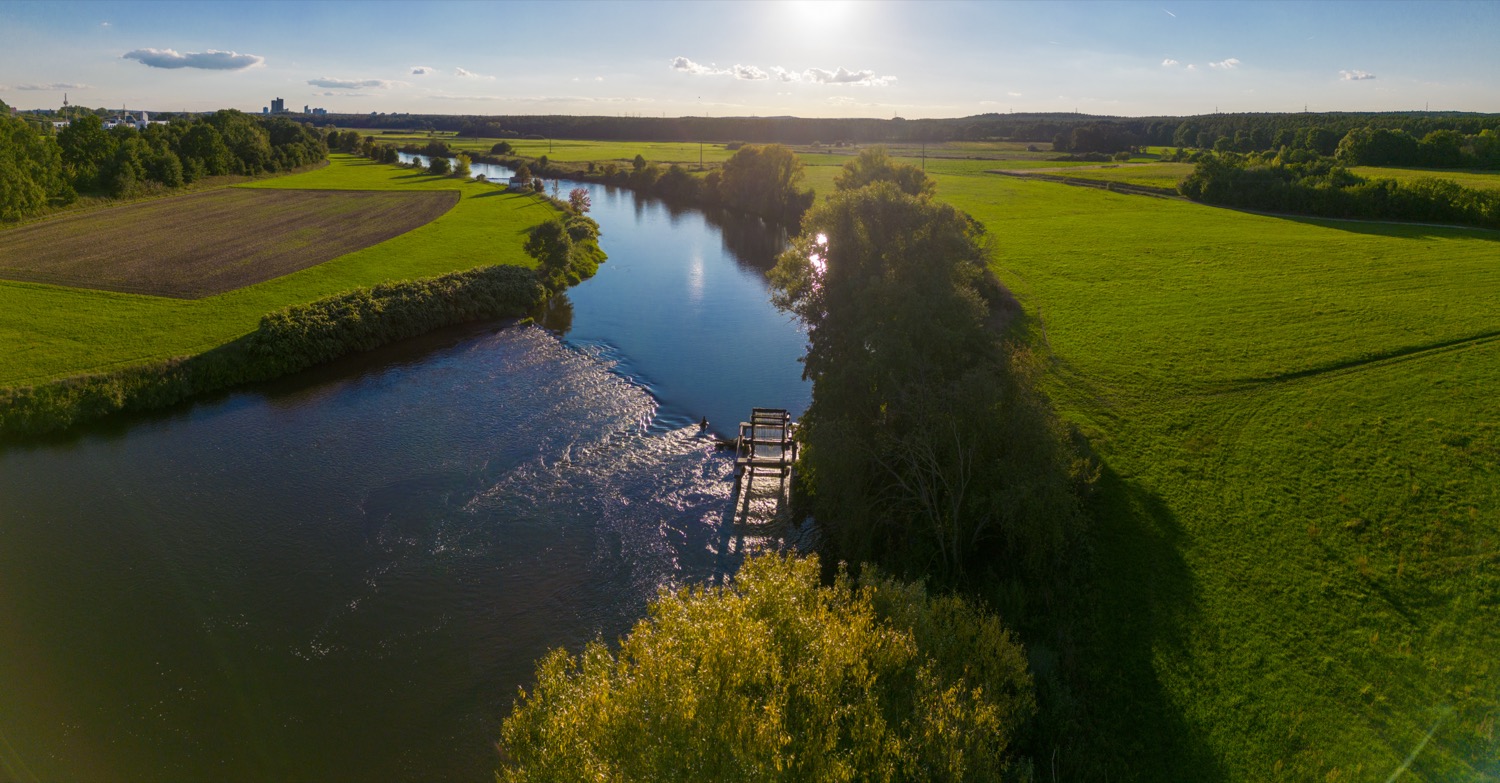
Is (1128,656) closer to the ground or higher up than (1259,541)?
→ closer to the ground

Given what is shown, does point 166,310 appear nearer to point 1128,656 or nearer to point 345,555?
point 345,555

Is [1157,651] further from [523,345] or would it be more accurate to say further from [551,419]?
[523,345]

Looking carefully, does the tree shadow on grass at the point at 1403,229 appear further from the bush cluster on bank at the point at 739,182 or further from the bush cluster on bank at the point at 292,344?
the bush cluster on bank at the point at 292,344

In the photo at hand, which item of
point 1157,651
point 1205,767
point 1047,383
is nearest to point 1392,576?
point 1157,651

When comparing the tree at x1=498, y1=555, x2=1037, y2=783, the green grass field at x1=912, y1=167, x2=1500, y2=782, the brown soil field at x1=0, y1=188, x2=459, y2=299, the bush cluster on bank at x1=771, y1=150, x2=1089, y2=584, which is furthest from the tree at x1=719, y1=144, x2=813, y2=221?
the tree at x1=498, y1=555, x2=1037, y2=783

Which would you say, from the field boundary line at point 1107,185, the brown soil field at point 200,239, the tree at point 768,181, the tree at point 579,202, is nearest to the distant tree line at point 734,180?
the tree at point 768,181

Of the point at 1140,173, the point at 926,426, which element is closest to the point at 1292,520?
the point at 926,426

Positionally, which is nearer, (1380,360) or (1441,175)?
(1380,360)
